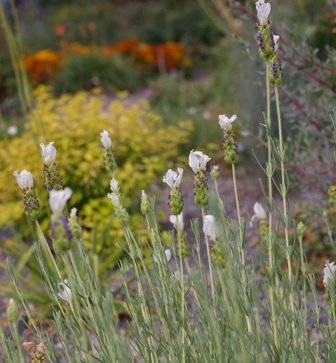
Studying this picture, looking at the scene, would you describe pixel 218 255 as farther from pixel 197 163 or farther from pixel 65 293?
pixel 65 293

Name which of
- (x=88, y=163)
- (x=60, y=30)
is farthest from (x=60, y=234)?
(x=60, y=30)

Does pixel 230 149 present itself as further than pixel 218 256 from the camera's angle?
Yes

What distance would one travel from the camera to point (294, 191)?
4680mm

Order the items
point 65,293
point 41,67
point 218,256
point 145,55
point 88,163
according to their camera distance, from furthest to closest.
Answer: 1. point 145,55
2. point 41,67
3. point 88,163
4. point 65,293
5. point 218,256

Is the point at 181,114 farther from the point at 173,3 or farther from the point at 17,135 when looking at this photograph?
the point at 173,3

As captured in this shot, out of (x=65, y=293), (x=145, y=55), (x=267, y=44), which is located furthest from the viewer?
(x=145, y=55)

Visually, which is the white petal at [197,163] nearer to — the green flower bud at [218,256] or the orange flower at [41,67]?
the green flower bud at [218,256]

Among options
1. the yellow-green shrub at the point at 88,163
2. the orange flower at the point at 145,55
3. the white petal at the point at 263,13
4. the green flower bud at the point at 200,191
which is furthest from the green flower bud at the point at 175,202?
the orange flower at the point at 145,55

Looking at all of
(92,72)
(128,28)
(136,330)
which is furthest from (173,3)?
(136,330)

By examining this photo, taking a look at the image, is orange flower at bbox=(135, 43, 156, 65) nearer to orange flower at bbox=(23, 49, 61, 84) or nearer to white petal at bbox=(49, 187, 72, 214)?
orange flower at bbox=(23, 49, 61, 84)

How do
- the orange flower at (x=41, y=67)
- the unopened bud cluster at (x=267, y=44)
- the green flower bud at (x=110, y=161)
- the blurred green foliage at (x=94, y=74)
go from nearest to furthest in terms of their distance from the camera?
1. the unopened bud cluster at (x=267, y=44)
2. the green flower bud at (x=110, y=161)
3. the blurred green foliage at (x=94, y=74)
4. the orange flower at (x=41, y=67)

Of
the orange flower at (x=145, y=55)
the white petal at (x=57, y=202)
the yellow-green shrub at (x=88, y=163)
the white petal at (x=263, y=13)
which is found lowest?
the orange flower at (x=145, y=55)

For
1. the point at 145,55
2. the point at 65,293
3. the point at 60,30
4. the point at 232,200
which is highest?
the point at 65,293

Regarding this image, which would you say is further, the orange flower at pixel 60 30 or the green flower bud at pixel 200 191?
the orange flower at pixel 60 30
